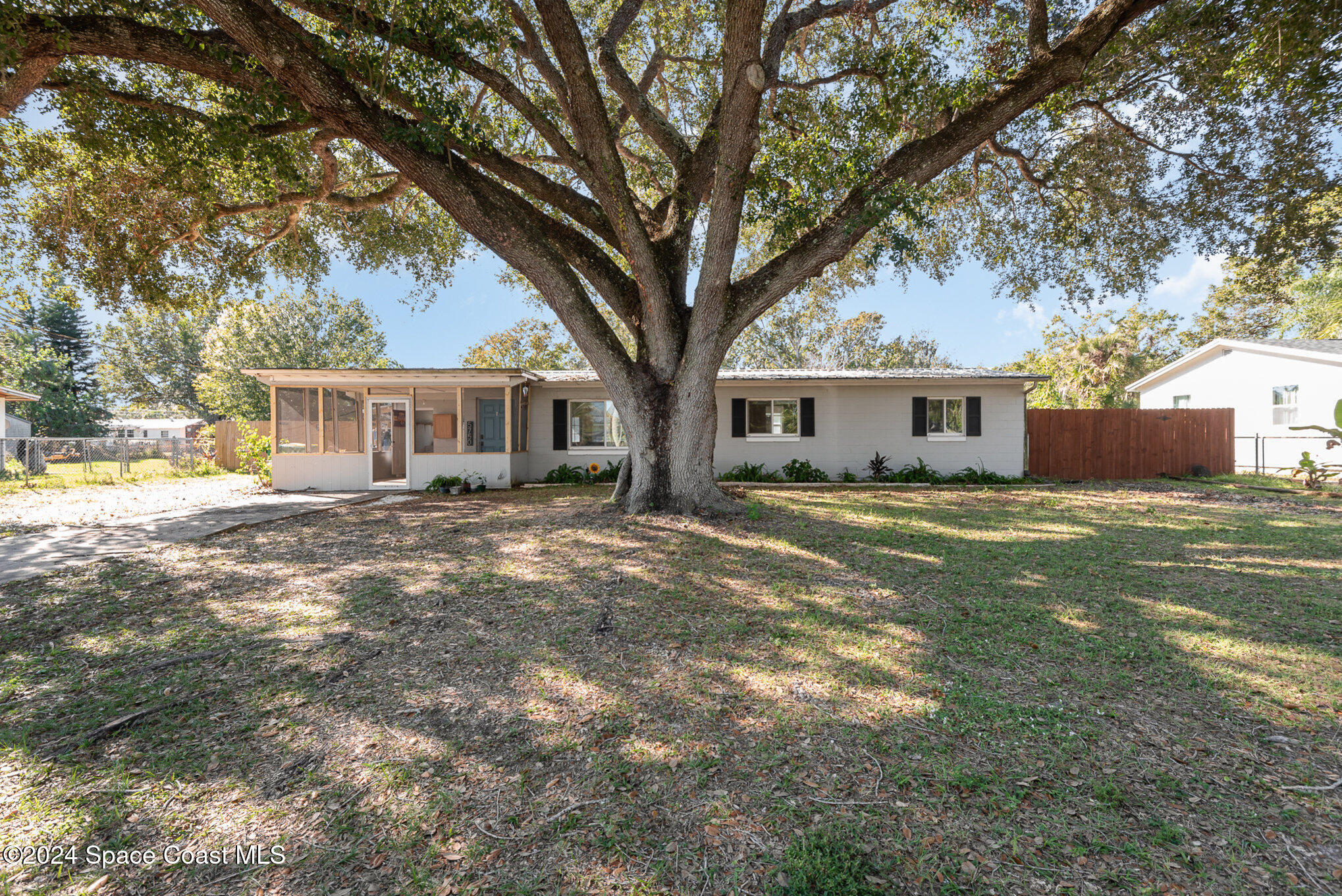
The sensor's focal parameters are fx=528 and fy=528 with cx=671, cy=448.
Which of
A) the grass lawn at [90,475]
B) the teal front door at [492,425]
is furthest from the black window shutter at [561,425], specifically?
the grass lawn at [90,475]

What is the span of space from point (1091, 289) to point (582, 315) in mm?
10101

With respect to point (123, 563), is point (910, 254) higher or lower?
higher

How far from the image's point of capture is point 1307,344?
14.8 metres

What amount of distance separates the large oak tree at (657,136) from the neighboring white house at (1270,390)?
9.92 m

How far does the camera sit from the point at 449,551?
20.1 ft

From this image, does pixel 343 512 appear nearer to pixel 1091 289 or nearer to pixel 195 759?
pixel 195 759

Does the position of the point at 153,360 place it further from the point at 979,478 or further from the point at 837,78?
the point at 979,478

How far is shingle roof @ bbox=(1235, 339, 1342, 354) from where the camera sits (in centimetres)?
1398

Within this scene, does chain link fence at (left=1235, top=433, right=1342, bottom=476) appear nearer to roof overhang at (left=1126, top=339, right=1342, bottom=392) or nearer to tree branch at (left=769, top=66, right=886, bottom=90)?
roof overhang at (left=1126, top=339, right=1342, bottom=392)

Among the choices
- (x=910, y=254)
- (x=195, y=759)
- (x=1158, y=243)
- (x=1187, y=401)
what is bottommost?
(x=195, y=759)

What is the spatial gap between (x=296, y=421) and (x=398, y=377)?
113 inches

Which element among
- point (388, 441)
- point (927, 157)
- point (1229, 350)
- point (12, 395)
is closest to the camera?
point (927, 157)

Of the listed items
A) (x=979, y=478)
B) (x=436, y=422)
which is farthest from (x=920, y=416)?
(x=436, y=422)

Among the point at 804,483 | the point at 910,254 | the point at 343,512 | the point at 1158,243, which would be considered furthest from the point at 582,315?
the point at 1158,243
